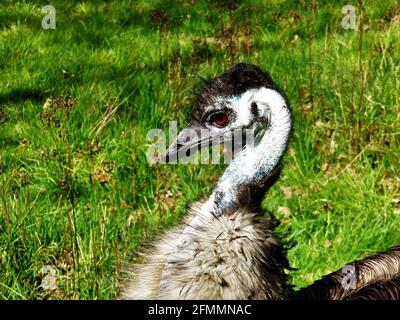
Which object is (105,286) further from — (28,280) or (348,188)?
(348,188)

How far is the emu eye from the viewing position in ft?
11.7

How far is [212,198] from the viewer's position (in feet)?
11.5

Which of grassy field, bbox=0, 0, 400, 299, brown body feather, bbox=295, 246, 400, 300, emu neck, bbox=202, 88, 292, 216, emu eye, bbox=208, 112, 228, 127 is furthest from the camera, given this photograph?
grassy field, bbox=0, 0, 400, 299

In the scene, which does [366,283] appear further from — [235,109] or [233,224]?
[235,109]

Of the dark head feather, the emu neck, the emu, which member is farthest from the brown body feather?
the dark head feather

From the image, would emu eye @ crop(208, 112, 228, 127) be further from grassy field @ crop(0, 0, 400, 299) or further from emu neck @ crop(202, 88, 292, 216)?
grassy field @ crop(0, 0, 400, 299)

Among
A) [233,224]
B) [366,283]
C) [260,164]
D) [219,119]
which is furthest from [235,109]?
[366,283]

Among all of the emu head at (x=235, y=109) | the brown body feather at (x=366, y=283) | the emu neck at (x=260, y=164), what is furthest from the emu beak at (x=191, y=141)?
the brown body feather at (x=366, y=283)

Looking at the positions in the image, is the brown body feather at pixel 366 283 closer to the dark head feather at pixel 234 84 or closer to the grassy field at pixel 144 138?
the grassy field at pixel 144 138

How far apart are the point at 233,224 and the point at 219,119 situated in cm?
46

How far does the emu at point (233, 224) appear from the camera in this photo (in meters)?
3.26

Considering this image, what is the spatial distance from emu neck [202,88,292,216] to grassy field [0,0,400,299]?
1.44 ft
